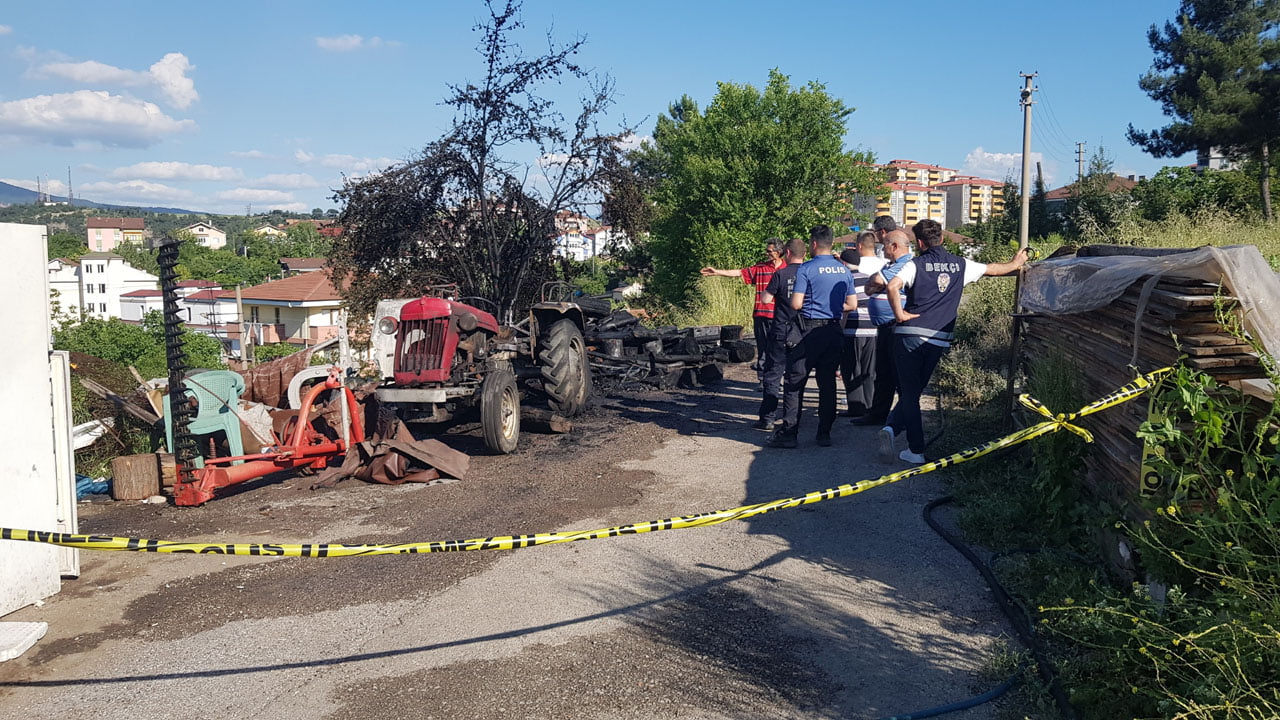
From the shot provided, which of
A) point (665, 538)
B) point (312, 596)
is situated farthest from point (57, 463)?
point (665, 538)

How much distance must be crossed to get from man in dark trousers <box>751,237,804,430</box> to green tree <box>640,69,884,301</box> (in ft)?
61.3

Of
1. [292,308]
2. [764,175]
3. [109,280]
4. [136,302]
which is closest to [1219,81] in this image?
[764,175]

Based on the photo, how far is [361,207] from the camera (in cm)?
1545

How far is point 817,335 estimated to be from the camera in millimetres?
7809

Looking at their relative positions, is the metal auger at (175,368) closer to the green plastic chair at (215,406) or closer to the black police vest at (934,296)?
the green plastic chair at (215,406)

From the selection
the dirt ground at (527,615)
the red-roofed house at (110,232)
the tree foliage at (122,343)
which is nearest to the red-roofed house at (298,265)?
the tree foliage at (122,343)

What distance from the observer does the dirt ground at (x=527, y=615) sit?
149 inches

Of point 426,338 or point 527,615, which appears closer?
point 527,615

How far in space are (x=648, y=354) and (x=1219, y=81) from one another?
98.1 feet

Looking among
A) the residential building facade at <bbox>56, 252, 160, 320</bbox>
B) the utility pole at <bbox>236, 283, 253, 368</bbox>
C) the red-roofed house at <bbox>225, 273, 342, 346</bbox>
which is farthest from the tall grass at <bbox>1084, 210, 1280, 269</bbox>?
the residential building facade at <bbox>56, 252, 160, 320</bbox>

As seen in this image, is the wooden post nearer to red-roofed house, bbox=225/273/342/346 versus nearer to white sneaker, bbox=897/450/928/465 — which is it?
white sneaker, bbox=897/450/928/465

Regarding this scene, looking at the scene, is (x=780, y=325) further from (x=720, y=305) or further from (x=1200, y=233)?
(x=720, y=305)

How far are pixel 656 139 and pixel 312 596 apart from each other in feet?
177

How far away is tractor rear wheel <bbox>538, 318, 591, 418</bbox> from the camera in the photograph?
363 inches
